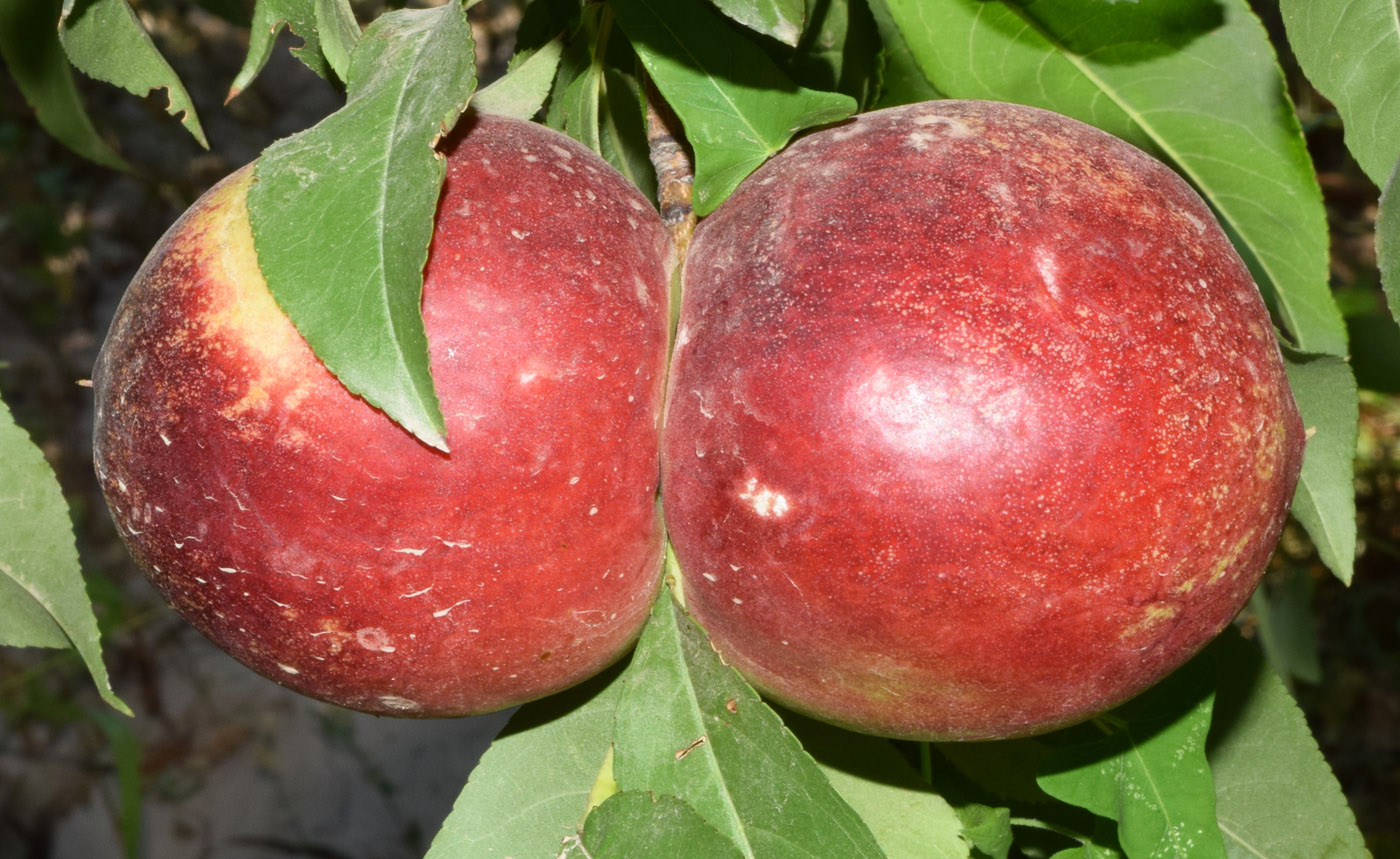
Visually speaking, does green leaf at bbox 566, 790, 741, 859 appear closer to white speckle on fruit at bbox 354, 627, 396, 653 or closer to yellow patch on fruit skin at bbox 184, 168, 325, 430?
white speckle on fruit at bbox 354, 627, 396, 653

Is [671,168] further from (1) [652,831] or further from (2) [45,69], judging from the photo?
(2) [45,69]

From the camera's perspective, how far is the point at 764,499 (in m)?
0.85

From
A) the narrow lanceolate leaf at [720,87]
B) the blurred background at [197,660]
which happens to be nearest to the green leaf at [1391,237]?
the narrow lanceolate leaf at [720,87]

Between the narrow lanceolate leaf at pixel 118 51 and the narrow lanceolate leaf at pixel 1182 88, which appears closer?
the narrow lanceolate leaf at pixel 1182 88

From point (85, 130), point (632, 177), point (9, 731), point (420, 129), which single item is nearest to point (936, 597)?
point (420, 129)

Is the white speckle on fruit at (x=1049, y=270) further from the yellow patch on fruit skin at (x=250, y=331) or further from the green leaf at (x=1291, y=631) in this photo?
the green leaf at (x=1291, y=631)

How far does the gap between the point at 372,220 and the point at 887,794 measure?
0.68 metres

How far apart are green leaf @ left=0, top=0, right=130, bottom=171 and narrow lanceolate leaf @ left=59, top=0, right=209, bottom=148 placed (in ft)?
0.31

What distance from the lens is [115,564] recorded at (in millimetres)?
3953

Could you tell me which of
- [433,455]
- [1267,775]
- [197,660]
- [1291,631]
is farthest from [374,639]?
[197,660]

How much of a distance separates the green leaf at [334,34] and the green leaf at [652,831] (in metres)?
0.63

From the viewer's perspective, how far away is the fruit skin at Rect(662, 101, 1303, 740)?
80cm

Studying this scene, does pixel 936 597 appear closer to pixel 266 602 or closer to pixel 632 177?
pixel 266 602

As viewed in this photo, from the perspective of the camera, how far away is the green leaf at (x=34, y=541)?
3.36 feet
